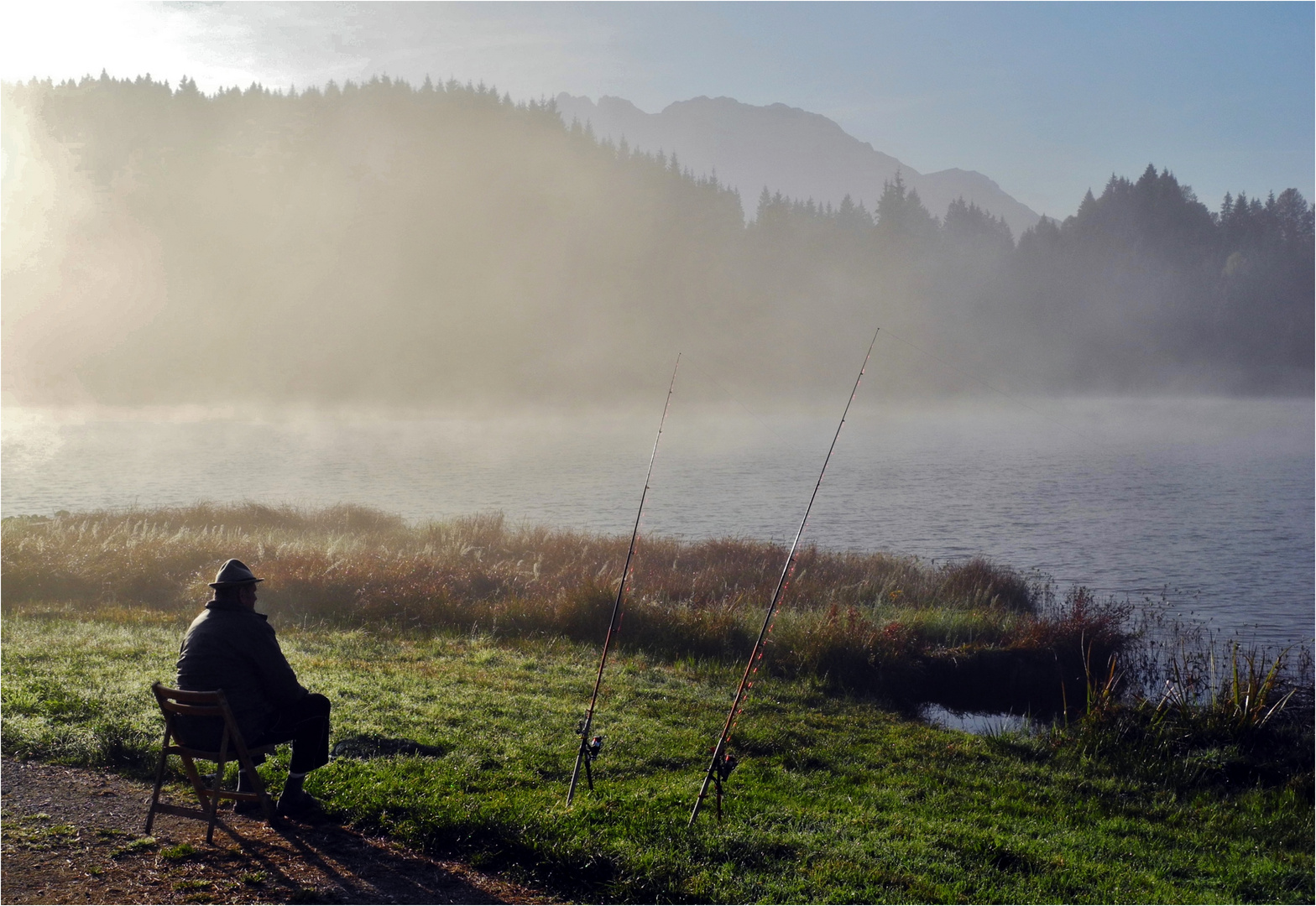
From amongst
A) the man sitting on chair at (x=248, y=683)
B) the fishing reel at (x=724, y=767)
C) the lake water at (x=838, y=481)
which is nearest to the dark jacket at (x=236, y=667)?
the man sitting on chair at (x=248, y=683)

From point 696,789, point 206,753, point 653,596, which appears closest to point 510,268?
point 653,596

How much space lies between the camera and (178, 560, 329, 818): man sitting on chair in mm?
6121

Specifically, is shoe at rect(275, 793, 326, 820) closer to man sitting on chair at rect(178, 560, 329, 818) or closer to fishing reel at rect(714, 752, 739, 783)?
man sitting on chair at rect(178, 560, 329, 818)

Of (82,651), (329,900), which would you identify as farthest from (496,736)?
(82,651)

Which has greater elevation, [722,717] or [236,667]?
[236,667]

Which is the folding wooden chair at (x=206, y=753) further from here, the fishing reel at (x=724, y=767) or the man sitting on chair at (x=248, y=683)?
the fishing reel at (x=724, y=767)

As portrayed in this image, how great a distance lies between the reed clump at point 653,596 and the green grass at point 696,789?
2.04m

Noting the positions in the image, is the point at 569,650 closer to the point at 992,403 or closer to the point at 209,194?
the point at 992,403

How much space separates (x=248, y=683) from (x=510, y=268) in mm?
142188

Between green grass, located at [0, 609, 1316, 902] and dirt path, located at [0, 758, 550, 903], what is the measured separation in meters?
0.32

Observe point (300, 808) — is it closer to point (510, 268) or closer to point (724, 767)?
point (724, 767)

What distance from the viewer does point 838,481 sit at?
49.3 m

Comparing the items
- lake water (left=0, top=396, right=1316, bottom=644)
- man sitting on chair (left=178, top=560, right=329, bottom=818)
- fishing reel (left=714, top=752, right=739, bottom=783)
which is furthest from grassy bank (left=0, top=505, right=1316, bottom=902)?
lake water (left=0, top=396, right=1316, bottom=644)

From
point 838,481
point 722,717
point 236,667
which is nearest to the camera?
point 236,667
